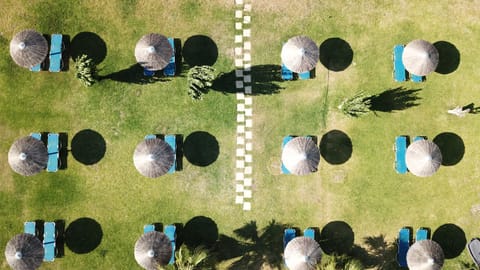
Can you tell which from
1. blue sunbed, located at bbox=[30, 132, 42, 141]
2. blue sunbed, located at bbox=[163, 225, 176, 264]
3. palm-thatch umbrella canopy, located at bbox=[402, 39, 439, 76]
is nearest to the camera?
palm-thatch umbrella canopy, located at bbox=[402, 39, 439, 76]

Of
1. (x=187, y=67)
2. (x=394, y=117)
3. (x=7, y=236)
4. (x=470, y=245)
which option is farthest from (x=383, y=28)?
(x=7, y=236)

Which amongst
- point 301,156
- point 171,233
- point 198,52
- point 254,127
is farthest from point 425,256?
point 198,52

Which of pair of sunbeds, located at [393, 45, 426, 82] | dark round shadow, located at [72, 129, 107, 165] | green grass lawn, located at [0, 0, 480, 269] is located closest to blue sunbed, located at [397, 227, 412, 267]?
green grass lawn, located at [0, 0, 480, 269]

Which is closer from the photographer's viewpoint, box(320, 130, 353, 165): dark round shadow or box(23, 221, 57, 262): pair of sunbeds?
box(23, 221, 57, 262): pair of sunbeds

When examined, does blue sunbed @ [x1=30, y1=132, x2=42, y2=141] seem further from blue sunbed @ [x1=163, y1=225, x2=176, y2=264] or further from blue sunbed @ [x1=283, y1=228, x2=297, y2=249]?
blue sunbed @ [x1=283, y1=228, x2=297, y2=249]

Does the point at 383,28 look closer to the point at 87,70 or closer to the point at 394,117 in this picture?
the point at 394,117

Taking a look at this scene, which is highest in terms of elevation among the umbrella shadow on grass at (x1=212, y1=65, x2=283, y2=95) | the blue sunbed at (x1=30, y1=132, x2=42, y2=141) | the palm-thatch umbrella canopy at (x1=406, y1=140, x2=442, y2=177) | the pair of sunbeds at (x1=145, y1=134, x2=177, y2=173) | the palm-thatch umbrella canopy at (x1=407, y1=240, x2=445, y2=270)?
the umbrella shadow on grass at (x1=212, y1=65, x2=283, y2=95)
